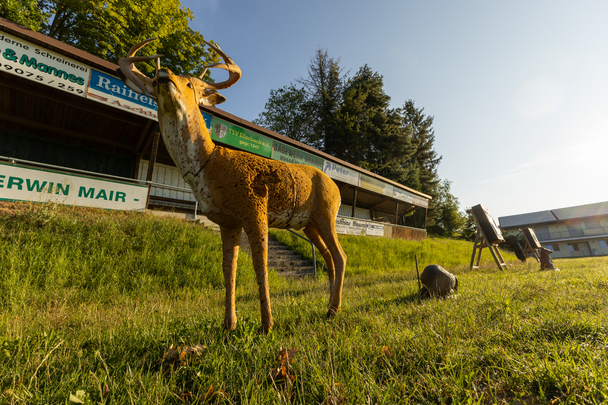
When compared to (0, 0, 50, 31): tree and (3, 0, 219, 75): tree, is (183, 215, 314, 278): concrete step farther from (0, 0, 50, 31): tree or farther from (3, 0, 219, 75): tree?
(0, 0, 50, 31): tree

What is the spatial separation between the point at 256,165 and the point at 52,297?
3.94m

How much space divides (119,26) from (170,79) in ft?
53.9

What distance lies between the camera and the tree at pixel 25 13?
1128 centimetres

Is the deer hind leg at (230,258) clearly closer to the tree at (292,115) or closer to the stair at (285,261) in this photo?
the stair at (285,261)

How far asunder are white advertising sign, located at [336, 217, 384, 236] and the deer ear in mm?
10073

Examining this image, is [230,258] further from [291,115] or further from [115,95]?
[291,115]

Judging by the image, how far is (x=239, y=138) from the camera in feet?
33.3

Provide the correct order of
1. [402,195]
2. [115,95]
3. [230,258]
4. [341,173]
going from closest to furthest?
1. [230,258]
2. [115,95]
3. [341,173]
4. [402,195]

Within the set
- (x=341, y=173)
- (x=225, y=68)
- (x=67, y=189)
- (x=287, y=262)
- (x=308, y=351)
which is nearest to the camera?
(x=308, y=351)

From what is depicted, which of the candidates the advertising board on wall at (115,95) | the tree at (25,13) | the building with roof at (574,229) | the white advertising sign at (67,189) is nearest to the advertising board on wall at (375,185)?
the advertising board on wall at (115,95)

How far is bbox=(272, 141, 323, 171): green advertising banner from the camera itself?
11.5 meters

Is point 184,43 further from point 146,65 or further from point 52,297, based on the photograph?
point 52,297

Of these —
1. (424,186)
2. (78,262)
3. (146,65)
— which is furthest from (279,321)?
(424,186)

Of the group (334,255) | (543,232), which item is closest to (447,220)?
(543,232)
